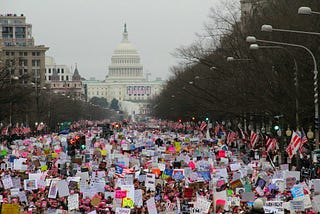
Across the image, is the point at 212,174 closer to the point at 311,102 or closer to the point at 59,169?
the point at 59,169

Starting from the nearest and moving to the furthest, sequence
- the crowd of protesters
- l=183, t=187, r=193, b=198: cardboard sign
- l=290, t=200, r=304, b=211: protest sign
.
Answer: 1. l=290, t=200, r=304, b=211: protest sign
2. the crowd of protesters
3. l=183, t=187, r=193, b=198: cardboard sign

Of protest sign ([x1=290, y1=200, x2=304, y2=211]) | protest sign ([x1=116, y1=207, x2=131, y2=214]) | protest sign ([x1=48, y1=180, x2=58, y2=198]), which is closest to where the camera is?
protest sign ([x1=290, y1=200, x2=304, y2=211])

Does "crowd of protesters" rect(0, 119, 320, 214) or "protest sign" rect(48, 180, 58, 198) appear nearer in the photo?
"crowd of protesters" rect(0, 119, 320, 214)

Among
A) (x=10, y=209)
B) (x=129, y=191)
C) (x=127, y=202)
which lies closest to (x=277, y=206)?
(x=127, y=202)

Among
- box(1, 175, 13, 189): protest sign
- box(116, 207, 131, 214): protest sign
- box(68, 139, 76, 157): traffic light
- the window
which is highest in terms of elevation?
the window

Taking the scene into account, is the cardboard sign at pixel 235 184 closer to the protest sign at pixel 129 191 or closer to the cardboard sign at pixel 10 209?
the protest sign at pixel 129 191

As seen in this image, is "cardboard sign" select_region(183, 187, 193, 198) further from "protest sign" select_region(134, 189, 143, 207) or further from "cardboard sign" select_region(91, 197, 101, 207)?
"cardboard sign" select_region(91, 197, 101, 207)

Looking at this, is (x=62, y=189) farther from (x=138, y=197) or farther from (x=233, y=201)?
(x=233, y=201)

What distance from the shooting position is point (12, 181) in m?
28.5

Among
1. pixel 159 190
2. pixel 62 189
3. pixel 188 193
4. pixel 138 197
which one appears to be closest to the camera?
pixel 138 197

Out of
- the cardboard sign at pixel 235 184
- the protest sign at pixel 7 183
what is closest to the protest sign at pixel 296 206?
the cardboard sign at pixel 235 184

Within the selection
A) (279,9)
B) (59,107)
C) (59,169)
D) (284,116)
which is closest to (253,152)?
(284,116)

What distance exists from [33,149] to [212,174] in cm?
2138

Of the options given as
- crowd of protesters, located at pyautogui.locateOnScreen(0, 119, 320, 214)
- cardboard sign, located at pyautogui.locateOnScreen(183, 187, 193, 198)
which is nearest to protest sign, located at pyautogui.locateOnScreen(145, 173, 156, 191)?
crowd of protesters, located at pyautogui.locateOnScreen(0, 119, 320, 214)
